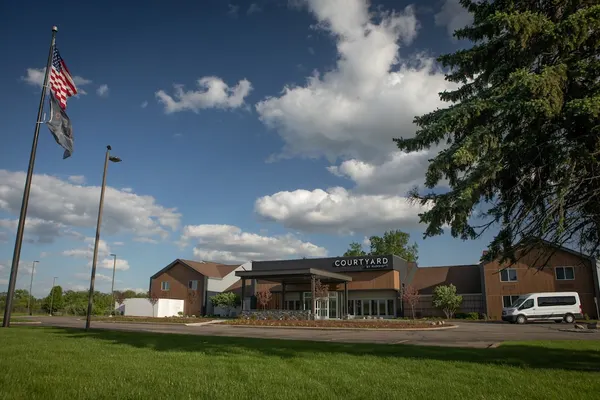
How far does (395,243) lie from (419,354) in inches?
2789

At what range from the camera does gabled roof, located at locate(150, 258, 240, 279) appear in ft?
185

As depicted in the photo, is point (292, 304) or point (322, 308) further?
point (292, 304)

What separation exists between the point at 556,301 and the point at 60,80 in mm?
37117

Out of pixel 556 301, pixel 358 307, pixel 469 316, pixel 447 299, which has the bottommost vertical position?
pixel 469 316

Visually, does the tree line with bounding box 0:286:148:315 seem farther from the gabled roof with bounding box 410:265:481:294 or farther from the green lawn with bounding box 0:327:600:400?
the green lawn with bounding box 0:327:600:400

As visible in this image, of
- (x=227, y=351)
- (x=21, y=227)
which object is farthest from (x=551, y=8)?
(x=21, y=227)

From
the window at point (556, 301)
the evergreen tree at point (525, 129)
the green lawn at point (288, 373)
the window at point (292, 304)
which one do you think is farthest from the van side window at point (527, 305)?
the evergreen tree at point (525, 129)

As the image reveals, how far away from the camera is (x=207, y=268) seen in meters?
59.1

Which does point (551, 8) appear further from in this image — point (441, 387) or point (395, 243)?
point (395, 243)

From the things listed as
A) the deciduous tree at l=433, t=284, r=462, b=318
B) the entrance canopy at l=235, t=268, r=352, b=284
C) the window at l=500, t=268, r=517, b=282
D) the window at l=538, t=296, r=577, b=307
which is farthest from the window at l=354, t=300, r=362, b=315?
the window at l=538, t=296, r=577, b=307

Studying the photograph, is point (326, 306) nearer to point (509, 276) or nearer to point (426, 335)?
point (509, 276)

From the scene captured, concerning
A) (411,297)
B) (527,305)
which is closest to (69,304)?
(411,297)

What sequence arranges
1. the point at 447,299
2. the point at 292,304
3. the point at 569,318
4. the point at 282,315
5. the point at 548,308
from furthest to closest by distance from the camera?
1. the point at 292,304
2. the point at 447,299
3. the point at 282,315
4. the point at 548,308
5. the point at 569,318

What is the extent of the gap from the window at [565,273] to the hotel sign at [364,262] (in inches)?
610
